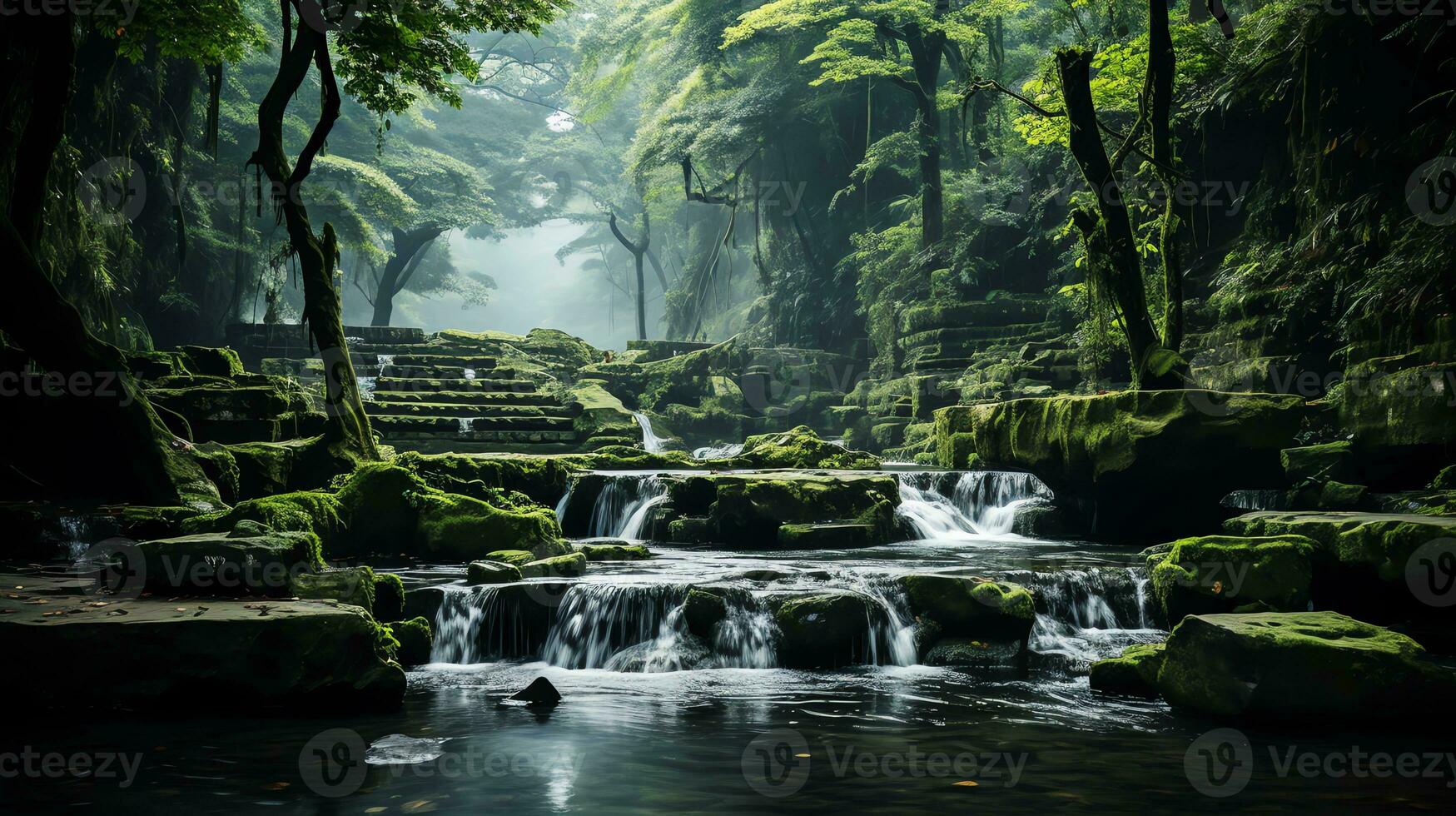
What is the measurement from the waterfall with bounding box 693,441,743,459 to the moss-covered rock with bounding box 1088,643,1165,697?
16149 mm

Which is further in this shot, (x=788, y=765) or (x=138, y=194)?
(x=138, y=194)

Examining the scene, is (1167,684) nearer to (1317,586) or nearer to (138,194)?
(1317,586)

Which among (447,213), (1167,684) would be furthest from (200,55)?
(447,213)

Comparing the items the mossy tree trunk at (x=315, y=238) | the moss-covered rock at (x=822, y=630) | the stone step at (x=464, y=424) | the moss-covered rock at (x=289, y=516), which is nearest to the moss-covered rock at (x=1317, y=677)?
the moss-covered rock at (x=822, y=630)

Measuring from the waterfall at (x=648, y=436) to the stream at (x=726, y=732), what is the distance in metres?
15.3

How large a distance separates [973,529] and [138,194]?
18.5 m

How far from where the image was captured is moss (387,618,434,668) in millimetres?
7438

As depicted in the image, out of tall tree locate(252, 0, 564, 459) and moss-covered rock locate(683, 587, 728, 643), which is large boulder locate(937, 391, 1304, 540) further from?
tall tree locate(252, 0, 564, 459)

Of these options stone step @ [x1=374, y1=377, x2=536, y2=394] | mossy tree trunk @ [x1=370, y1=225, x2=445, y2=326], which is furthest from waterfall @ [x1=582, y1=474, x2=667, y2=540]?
mossy tree trunk @ [x1=370, y1=225, x2=445, y2=326]

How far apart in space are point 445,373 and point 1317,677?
73.1 feet

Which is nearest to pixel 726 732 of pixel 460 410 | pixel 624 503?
pixel 624 503

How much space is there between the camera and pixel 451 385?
2366 cm

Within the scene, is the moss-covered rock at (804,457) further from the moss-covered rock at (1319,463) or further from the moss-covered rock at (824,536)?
the moss-covered rock at (1319,463)

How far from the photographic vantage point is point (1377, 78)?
1396 cm
